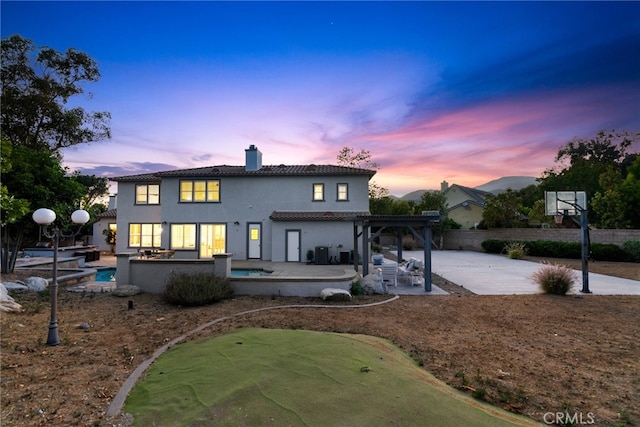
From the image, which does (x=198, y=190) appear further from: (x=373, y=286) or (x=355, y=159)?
(x=355, y=159)

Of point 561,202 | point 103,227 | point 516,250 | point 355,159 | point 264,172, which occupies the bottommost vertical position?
point 516,250

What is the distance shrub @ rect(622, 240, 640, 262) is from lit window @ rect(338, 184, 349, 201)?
17.1 meters

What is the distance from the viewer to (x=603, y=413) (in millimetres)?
3684

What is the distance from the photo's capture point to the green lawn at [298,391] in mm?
3281

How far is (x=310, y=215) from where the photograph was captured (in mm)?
19125

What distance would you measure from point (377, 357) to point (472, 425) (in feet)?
6.06

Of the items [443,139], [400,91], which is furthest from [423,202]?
[400,91]

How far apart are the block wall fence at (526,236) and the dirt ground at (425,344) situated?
1273cm

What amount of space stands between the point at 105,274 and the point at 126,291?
25.8ft

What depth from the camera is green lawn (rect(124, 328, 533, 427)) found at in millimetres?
3281

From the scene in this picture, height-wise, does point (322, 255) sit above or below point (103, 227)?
below

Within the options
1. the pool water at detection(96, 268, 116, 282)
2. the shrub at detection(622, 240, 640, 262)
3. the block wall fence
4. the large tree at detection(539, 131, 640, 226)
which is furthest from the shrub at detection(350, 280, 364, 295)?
the large tree at detection(539, 131, 640, 226)

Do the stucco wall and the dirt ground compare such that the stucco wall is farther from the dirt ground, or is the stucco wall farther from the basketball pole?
the basketball pole

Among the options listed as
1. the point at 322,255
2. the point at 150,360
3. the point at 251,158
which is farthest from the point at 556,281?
the point at 251,158
